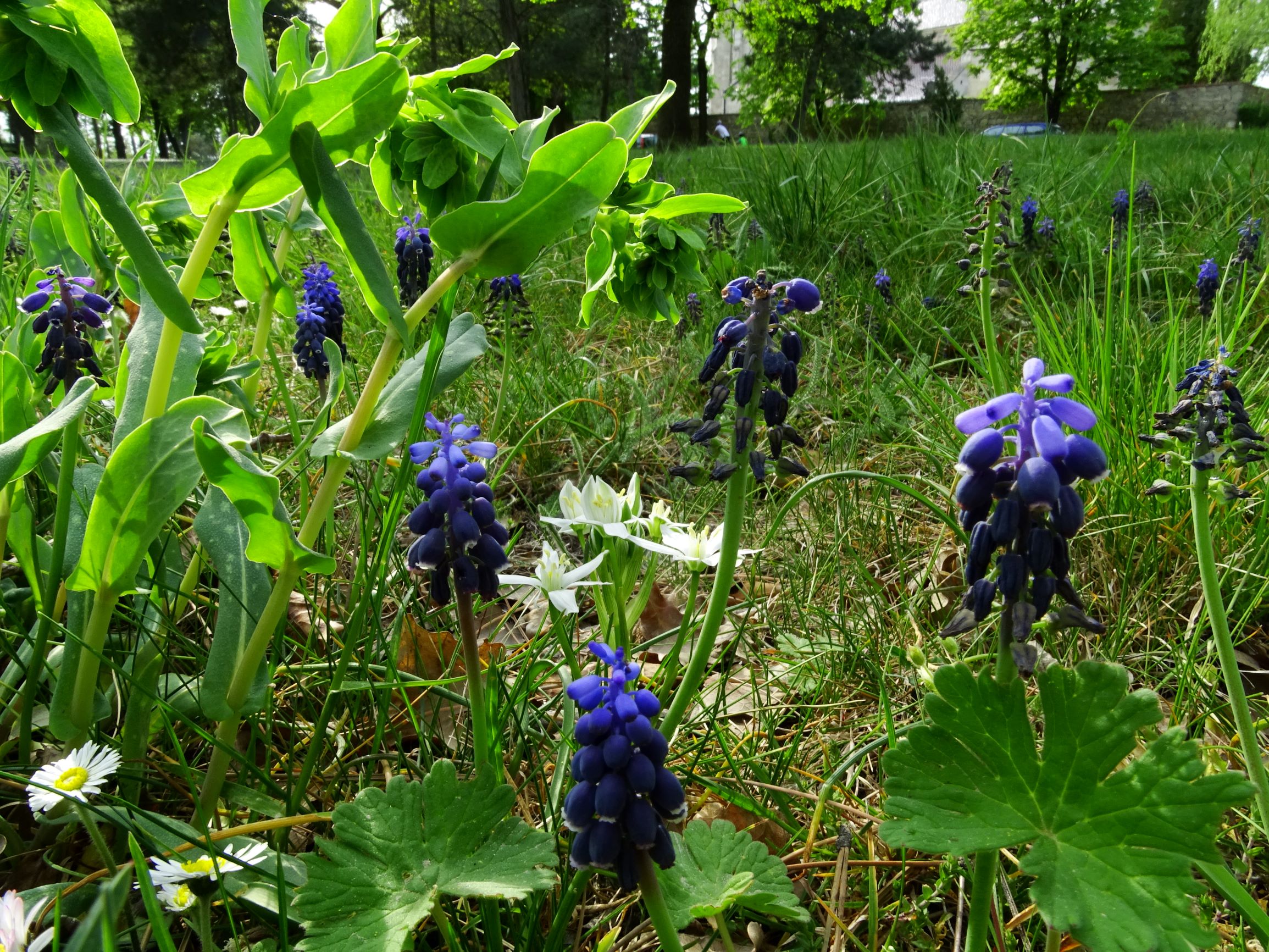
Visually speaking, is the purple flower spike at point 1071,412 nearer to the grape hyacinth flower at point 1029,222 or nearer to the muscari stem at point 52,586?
the muscari stem at point 52,586

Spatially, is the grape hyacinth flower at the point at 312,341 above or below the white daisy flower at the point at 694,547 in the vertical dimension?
above

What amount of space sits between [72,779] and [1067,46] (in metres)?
48.6

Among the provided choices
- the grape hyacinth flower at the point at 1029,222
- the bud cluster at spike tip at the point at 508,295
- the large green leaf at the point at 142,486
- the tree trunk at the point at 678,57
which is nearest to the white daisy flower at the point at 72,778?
the large green leaf at the point at 142,486

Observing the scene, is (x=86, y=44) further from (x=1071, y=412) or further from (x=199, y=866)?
(x=1071, y=412)

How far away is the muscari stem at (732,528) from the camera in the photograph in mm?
1090

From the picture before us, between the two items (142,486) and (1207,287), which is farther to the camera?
(1207,287)

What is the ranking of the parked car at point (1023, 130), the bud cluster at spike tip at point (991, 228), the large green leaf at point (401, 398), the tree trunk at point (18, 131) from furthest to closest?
the parked car at point (1023, 130) < the bud cluster at spike tip at point (991, 228) < the tree trunk at point (18, 131) < the large green leaf at point (401, 398)

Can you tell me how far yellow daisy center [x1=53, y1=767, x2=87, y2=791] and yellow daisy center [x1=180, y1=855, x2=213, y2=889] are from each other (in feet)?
0.55

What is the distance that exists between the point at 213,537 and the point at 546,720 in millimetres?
693

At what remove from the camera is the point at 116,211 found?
36.5 inches

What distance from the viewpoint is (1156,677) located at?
1.80 meters

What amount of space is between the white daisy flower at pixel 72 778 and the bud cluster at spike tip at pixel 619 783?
0.62 meters

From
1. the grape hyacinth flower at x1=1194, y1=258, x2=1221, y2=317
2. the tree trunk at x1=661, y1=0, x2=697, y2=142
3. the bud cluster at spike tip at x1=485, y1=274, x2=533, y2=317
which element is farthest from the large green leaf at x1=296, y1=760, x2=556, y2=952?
the tree trunk at x1=661, y1=0, x2=697, y2=142

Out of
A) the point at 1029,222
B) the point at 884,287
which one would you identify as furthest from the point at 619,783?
the point at 1029,222
